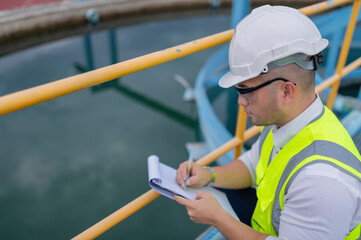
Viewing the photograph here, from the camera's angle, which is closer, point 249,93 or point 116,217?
point 249,93

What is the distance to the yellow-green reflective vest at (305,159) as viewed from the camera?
833mm

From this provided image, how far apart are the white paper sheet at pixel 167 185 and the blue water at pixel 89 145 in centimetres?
290

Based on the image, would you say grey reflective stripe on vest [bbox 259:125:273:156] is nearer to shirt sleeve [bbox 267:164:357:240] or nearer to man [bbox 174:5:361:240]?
man [bbox 174:5:361:240]

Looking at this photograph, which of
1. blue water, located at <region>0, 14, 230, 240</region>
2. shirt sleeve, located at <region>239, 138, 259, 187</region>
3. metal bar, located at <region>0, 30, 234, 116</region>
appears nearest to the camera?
metal bar, located at <region>0, 30, 234, 116</region>

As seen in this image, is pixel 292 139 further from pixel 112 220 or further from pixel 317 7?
pixel 317 7

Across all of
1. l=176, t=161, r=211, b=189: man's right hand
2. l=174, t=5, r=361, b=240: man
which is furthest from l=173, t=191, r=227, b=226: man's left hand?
l=176, t=161, r=211, b=189: man's right hand

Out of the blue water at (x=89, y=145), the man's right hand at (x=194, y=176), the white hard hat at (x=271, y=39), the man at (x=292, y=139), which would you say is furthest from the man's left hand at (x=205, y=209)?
the blue water at (x=89, y=145)

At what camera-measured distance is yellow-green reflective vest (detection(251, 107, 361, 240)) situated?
833 mm

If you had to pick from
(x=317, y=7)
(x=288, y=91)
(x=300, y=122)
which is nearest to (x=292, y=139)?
(x=300, y=122)

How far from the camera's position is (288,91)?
0.88 meters

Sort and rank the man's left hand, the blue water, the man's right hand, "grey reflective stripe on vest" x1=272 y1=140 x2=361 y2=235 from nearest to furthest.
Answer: "grey reflective stripe on vest" x1=272 y1=140 x2=361 y2=235
the man's left hand
the man's right hand
the blue water

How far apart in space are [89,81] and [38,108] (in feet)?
18.3

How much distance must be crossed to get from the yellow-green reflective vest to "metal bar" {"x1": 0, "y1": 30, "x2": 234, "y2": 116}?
0.46 m

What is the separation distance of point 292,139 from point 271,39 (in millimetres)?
312
